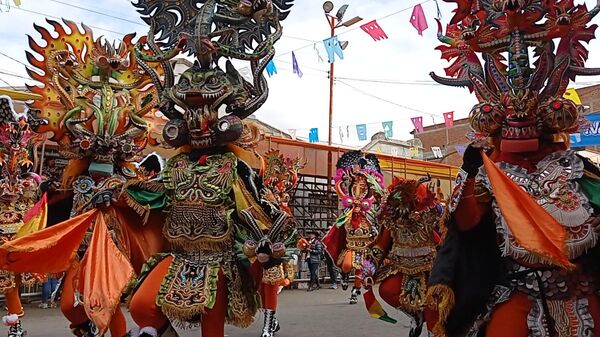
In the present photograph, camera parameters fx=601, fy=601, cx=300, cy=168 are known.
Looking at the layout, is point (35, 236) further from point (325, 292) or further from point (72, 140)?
point (325, 292)

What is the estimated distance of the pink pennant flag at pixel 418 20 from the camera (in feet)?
37.7

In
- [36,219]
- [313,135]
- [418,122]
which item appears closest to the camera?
[36,219]

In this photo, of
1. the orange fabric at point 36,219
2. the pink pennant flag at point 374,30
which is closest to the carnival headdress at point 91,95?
the orange fabric at point 36,219

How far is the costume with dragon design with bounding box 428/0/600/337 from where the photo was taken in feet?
9.77

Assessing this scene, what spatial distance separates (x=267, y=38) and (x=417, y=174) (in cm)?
1150

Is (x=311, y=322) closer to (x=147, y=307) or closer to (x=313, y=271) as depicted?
(x=147, y=307)

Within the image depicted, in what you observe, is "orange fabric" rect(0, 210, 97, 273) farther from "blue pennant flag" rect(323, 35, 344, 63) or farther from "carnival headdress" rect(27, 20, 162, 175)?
"blue pennant flag" rect(323, 35, 344, 63)

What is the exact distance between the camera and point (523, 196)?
9.67ft

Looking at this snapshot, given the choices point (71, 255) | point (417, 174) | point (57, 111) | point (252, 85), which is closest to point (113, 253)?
point (71, 255)

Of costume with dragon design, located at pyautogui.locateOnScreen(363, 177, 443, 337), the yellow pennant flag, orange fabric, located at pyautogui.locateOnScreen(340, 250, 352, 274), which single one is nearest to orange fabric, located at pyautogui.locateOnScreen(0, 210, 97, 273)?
costume with dragon design, located at pyautogui.locateOnScreen(363, 177, 443, 337)

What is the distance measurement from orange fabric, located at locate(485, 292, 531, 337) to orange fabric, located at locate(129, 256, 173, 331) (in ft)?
6.55

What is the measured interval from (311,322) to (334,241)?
1.12 meters

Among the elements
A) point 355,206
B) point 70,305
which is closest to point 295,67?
point 355,206

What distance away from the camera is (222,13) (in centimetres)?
468
